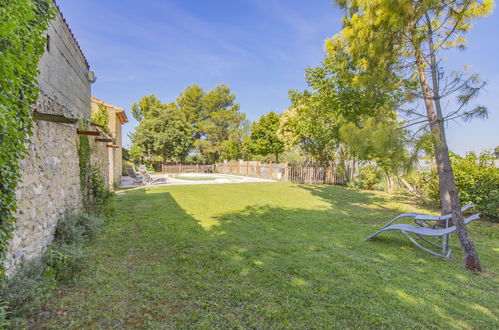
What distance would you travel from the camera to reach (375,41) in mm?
4438

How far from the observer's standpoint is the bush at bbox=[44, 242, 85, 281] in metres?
2.77

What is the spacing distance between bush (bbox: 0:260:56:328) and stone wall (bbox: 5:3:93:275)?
127 mm

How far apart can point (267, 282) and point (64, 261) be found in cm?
242

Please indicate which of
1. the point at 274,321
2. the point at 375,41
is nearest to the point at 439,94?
the point at 375,41

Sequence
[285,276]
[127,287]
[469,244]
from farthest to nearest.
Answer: [469,244]
[285,276]
[127,287]

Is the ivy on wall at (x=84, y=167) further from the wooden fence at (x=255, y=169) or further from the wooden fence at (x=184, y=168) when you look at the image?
the wooden fence at (x=184, y=168)

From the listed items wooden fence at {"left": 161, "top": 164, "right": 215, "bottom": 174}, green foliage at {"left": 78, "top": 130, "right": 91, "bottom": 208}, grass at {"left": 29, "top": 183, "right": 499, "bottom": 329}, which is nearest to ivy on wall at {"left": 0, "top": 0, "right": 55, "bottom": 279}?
grass at {"left": 29, "top": 183, "right": 499, "bottom": 329}

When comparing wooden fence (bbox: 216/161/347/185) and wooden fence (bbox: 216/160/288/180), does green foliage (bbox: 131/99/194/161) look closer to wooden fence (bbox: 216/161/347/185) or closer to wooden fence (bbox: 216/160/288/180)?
wooden fence (bbox: 216/160/288/180)

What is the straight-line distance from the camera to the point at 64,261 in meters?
2.87

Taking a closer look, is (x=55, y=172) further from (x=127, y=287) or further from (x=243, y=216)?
(x=243, y=216)

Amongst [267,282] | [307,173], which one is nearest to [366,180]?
[307,173]

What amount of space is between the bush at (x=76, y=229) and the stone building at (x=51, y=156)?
0.47ft

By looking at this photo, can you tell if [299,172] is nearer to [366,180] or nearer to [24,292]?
[366,180]

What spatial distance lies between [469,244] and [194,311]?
3.83 metres
